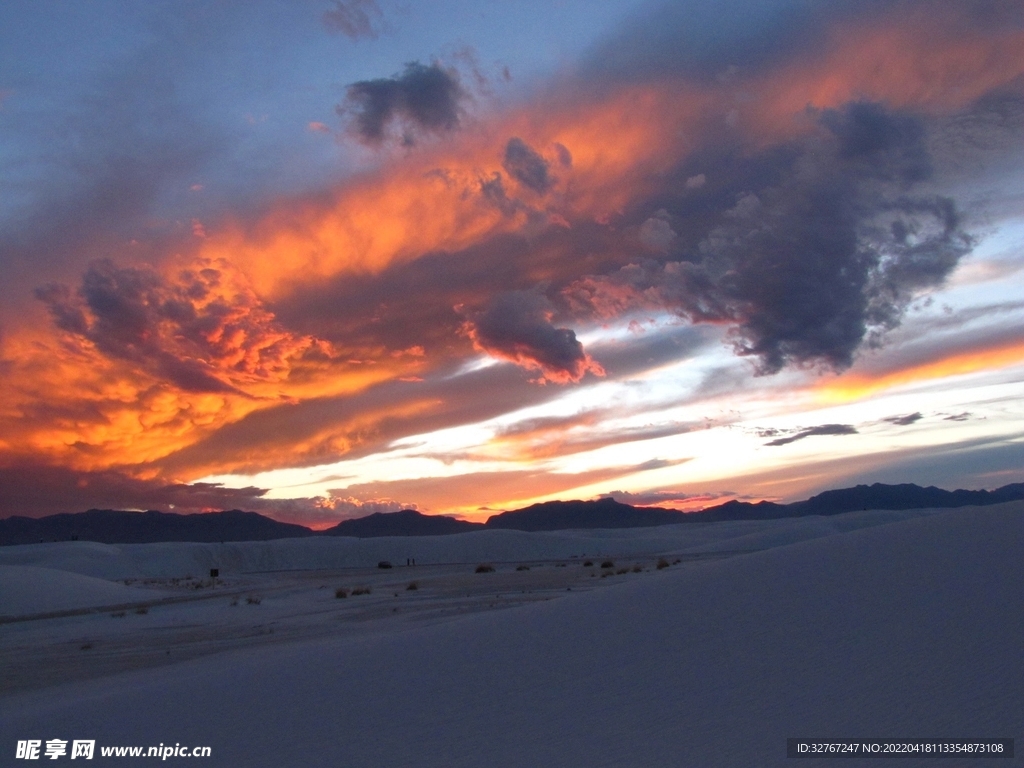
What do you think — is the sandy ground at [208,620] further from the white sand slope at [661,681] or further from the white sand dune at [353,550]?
Result: the white sand dune at [353,550]

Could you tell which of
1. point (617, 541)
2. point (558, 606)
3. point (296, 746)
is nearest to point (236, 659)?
point (558, 606)

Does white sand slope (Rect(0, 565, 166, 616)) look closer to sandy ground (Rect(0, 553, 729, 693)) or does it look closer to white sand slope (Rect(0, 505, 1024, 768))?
sandy ground (Rect(0, 553, 729, 693))

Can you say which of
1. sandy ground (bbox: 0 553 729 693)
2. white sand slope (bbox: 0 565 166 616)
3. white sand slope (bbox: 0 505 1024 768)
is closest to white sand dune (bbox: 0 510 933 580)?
white sand slope (bbox: 0 565 166 616)

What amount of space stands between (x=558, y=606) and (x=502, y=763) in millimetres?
7684

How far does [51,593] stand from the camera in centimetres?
3650

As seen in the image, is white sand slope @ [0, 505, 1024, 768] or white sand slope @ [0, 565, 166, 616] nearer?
white sand slope @ [0, 505, 1024, 768]

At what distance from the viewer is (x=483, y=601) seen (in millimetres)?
27688

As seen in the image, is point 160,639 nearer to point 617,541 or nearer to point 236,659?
point 236,659

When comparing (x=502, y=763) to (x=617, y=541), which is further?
(x=617, y=541)

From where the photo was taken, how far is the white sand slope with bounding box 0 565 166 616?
3447 cm

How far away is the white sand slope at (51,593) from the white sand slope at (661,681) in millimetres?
21862

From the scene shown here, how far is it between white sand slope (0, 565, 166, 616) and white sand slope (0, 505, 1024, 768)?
71.7ft

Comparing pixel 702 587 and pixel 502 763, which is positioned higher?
pixel 702 587

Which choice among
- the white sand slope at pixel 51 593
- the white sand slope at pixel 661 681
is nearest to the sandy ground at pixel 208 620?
the white sand slope at pixel 51 593
